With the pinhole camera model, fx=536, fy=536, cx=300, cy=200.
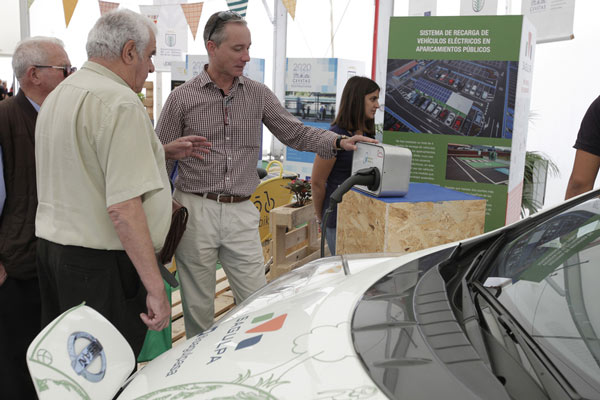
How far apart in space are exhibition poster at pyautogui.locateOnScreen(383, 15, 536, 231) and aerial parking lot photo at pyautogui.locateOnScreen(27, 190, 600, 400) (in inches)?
70.3

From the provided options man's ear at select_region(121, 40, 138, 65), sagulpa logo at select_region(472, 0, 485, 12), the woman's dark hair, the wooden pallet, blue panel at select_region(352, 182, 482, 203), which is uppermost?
sagulpa logo at select_region(472, 0, 485, 12)

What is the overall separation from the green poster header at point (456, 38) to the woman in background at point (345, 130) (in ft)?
1.09

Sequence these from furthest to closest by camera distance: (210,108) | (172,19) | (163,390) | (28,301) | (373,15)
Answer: (172,19) → (373,15) → (210,108) → (28,301) → (163,390)

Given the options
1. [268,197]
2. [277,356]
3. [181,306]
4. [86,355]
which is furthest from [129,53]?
[268,197]

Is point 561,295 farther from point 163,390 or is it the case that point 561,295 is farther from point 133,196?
point 133,196

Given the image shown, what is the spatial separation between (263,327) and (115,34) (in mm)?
1120

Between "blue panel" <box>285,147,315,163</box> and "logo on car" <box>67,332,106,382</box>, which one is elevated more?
"logo on car" <box>67,332,106,382</box>

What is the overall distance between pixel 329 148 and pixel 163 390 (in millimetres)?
1740

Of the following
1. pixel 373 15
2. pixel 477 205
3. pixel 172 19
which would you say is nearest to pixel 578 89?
pixel 373 15

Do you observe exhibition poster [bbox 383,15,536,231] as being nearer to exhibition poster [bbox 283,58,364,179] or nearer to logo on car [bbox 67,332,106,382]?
logo on car [bbox 67,332,106,382]

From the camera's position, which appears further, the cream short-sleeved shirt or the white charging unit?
the white charging unit

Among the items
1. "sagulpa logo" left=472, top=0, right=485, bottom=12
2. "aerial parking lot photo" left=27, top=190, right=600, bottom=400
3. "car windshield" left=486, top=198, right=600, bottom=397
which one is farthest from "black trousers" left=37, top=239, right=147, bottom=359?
"sagulpa logo" left=472, top=0, right=485, bottom=12

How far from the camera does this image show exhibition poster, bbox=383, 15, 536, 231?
3189mm

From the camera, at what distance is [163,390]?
110cm
